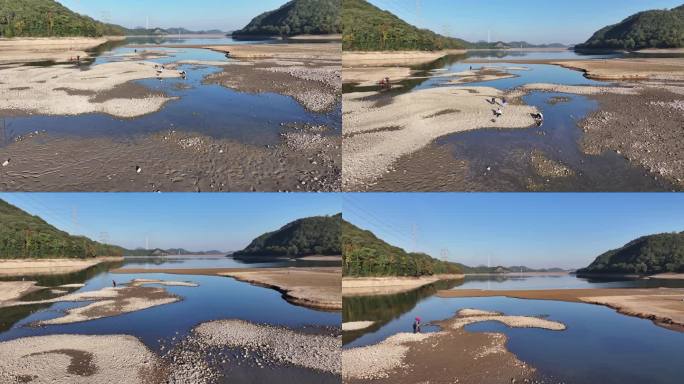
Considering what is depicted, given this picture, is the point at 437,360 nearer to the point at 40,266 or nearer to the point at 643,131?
the point at 643,131

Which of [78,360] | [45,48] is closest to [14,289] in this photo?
[78,360]

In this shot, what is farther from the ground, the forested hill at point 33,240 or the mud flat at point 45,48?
the mud flat at point 45,48

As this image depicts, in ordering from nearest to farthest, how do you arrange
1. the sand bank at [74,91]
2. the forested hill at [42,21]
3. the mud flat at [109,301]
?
1. the mud flat at [109,301]
2. the sand bank at [74,91]
3. the forested hill at [42,21]

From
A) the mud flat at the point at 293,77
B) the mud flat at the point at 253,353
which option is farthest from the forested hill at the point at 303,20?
the mud flat at the point at 253,353

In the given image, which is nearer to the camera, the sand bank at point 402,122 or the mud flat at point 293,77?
the sand bank at point 402,122

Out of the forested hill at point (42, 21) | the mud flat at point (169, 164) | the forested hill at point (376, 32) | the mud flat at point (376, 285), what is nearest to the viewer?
the mud flat at point (169, 164)

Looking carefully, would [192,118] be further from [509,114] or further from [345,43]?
[345,43]

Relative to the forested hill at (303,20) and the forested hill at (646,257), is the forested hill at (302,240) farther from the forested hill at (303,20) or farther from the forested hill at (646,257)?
the forested hill at (646,257)

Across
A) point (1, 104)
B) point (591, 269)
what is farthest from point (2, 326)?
point (591, 269)
